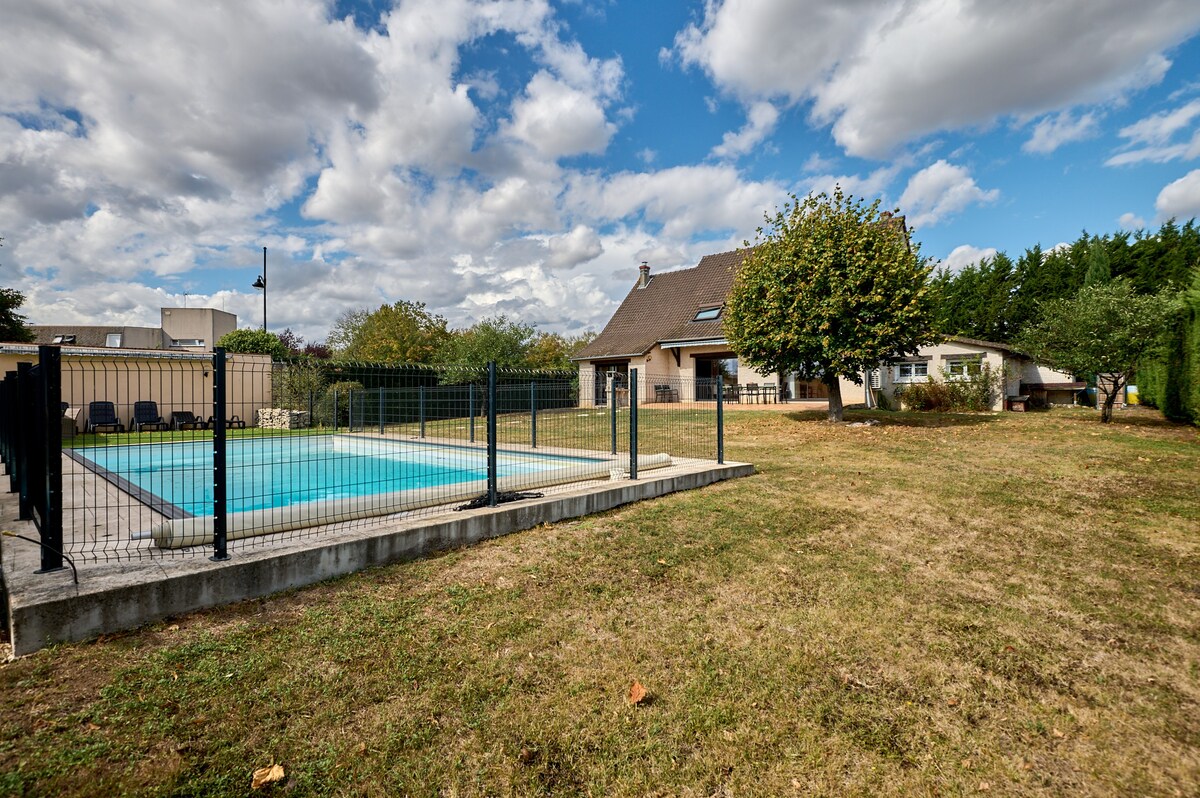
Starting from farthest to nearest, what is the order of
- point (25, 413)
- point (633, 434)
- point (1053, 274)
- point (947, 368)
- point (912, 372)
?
point (1053, 274), point (912, 372), point (947, 368), point (633, 434), point (25, 413)

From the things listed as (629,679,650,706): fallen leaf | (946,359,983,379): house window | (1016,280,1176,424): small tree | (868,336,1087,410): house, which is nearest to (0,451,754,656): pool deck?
(629,679,650,706): fallen leaf

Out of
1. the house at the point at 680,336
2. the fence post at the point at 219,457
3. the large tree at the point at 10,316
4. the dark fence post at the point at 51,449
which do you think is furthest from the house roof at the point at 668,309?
the large tree at the point at 10,316

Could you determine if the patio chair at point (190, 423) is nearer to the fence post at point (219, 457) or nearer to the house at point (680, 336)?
the fence post at point (219, 457)

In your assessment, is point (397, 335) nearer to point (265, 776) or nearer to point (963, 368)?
point (963, 368)

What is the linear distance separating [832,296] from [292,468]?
43.1 ft

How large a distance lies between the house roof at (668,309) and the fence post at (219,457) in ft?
67.1

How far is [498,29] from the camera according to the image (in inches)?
397

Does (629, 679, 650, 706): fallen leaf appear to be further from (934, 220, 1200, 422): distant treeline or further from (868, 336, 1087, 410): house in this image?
(934, 220, 1200, 422): distant treeline

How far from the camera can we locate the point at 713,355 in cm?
2378

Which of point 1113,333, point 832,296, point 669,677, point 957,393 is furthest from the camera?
point 957,393

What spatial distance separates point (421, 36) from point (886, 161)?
15.3 meters

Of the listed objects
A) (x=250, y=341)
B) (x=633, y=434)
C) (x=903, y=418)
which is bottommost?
(x=903, y=418)

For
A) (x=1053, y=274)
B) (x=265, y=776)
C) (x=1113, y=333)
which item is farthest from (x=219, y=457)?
(x=1053, y=274)

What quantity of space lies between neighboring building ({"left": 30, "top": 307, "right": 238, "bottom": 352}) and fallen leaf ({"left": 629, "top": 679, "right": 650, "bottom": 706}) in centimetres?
5455
